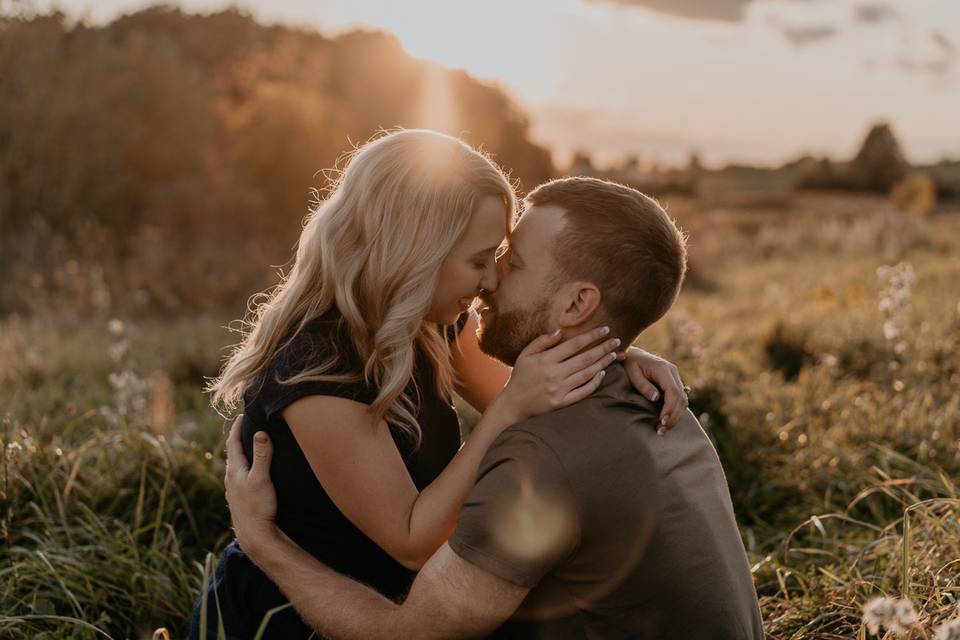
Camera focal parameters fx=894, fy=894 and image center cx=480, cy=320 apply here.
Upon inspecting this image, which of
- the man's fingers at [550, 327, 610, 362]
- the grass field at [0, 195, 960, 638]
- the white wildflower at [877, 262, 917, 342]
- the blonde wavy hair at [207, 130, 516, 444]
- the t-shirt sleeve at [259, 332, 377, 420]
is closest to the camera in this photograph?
the man's fingers at [550, 327, 610, 362]

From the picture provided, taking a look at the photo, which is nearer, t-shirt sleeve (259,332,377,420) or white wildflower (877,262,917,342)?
t-shirt sleeve (259,332,377,420)


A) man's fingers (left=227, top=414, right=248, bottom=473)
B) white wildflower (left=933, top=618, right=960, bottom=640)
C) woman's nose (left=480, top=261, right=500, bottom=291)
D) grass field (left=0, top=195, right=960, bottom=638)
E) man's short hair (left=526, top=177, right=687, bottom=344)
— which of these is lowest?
grass field (left=0, top=195, right=960, bottom=638)

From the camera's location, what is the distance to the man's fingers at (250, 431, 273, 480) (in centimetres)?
283

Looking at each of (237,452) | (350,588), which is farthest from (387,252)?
(350,588)

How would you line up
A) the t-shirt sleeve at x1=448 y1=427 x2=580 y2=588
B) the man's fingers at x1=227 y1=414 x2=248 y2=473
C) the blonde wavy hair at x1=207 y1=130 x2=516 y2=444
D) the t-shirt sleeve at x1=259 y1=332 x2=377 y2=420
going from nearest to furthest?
the t-shirt sleeve at x1=448 y1=427 x2=580 y2=588, the t-shirt sleeve at x1=259 y1=332 x2=377 y2=420, the blonde wavy hair at x1=207 y1=130 x2=516 y2=444, the man's fingers at x1=227 y1=414 x2=248 y2=473

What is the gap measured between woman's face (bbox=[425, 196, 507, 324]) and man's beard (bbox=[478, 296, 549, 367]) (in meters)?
0.12

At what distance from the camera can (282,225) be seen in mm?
19000

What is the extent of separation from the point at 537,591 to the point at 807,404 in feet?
13.7

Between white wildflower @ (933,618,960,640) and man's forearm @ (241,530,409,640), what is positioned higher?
white wildflower @ (933,618,960,640)

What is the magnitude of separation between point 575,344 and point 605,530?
55 cm

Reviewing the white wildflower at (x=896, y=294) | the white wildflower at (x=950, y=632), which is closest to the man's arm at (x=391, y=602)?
the white wildflower at (x=950, y=632)

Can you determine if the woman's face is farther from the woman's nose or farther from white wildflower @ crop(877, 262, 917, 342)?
white wildflower @ crop(877, 262, 917, 342)

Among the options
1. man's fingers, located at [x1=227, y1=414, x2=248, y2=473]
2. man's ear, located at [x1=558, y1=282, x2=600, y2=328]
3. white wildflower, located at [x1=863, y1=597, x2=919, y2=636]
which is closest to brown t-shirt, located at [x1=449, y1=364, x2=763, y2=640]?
man's ear, located at [x1=558, y1=282, x2=600, y2=328]

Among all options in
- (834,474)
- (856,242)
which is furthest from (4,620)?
(856,242)
